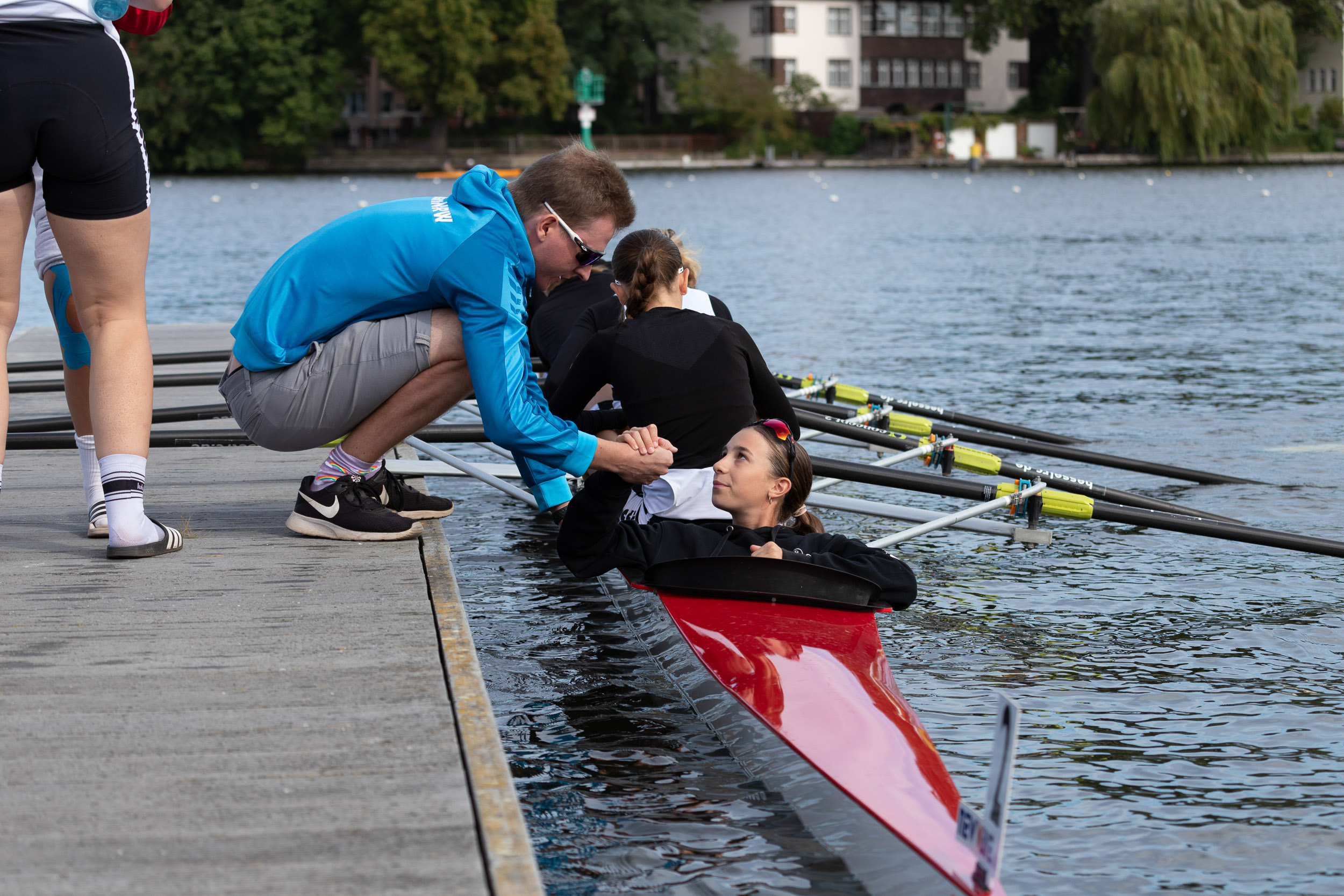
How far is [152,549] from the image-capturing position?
451 centimetres

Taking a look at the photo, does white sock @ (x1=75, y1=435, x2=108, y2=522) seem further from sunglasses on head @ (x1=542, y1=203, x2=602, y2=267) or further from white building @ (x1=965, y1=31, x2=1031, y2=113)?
white building @ (x1=965, y1=31, x2=1031, y2=113)

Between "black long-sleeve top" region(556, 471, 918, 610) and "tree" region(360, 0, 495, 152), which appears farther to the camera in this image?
"tree" region(360, 0, 495, 152)

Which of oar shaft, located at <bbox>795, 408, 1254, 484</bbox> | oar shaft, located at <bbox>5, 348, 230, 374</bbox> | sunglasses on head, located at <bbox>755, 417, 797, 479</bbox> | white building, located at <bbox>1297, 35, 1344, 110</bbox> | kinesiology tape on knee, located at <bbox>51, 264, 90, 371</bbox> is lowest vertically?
oar shaft, located at <bbox>795, 408, 1254, 484</bbox>

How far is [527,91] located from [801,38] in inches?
791

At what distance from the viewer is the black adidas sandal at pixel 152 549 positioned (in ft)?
14.7

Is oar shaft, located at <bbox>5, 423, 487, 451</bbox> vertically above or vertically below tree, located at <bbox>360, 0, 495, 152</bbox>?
below

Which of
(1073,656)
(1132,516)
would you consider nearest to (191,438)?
(1073,656)

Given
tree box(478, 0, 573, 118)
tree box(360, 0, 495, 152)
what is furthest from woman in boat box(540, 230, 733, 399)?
tree box(478, 0, 573, 118)

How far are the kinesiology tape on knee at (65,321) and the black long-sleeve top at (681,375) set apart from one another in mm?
1564

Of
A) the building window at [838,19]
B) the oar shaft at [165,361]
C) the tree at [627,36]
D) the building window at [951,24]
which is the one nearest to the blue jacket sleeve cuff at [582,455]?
the oar shaft at [165,361]

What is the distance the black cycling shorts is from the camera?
12.8 feet

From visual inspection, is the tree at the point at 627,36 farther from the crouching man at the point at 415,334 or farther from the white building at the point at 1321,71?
→ the crouching man at the point at 415,334

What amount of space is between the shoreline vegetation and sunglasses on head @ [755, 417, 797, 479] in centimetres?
5430

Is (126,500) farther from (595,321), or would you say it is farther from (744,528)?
(595,321)
